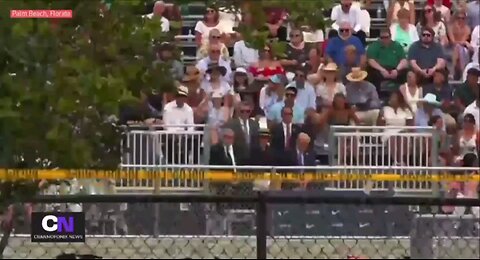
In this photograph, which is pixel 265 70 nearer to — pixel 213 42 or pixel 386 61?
pixel 213 42

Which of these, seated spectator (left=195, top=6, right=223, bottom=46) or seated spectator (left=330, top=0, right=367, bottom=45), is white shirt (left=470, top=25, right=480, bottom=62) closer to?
seated spectator (left=330, top=0, right=367, bottom=45)

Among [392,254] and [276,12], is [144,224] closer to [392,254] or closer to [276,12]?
[392,254]

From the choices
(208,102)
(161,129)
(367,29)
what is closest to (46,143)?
(161,129)

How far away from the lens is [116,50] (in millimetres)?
4844

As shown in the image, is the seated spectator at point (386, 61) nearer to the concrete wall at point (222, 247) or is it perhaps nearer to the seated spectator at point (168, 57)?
the concrete wall at point (222, 247)

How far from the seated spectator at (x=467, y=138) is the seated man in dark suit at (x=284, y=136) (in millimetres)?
1725

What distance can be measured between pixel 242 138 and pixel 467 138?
→ 2.50 metres

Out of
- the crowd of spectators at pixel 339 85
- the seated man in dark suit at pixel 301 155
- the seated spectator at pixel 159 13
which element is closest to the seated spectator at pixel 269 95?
the crowd of spectators at pixel 339 85

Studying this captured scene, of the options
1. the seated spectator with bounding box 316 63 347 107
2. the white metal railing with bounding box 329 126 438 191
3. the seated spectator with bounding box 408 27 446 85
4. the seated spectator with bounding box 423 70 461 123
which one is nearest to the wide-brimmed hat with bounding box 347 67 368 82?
the seated spectator with bounding box 316 63 347 107

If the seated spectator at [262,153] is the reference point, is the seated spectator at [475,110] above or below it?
above

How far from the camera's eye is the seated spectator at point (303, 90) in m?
11.7

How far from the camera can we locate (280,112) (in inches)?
452

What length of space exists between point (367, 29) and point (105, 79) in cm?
846

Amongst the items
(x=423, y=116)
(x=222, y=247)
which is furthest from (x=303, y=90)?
(x=222, y=247)
